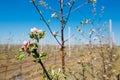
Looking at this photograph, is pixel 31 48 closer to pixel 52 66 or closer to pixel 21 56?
pixel 21 56

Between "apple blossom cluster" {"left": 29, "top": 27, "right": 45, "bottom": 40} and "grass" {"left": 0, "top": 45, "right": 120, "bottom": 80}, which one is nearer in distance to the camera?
"apple blossom cluster" {"left": 29, "top": 27, "right": 45, "bottom": 40}

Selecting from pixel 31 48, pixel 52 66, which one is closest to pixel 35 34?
pixel 31 48

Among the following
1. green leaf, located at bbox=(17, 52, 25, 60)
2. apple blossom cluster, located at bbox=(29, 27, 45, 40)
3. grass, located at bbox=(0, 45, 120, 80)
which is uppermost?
apple blossom cluster, located at bbox=(29, 27, 45, 40)

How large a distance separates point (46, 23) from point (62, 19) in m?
0.28

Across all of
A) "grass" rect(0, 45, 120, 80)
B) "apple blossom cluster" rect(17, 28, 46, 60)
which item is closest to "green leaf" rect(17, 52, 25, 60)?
"apple blossom cluster" rect(17, 28, 46, 60)

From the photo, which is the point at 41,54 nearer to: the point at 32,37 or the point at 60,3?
the point at 32,37

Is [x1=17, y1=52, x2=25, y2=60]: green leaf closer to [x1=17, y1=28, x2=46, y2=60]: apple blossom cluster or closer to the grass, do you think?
[x1=17, y1=28, x2=46, y2=60]: apple blossom cluster

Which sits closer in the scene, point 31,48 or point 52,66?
point 31,48

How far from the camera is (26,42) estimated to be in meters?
2.29

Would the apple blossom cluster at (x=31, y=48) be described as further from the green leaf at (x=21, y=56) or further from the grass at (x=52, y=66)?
the grass at (x=52, y=66)

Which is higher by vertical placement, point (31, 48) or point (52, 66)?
point (31, 48)

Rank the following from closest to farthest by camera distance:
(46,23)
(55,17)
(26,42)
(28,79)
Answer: (26,42) → (46,23) → (55,17) → (28,79)

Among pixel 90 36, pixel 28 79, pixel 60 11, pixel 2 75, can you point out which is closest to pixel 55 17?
pixel 60 11

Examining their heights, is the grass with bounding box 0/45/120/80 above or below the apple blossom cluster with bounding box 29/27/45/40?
below
